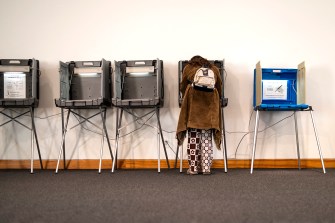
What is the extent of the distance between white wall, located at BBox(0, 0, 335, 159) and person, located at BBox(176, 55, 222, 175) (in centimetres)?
55

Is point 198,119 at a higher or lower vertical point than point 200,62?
lower

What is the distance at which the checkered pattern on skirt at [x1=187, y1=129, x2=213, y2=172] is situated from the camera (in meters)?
3.16

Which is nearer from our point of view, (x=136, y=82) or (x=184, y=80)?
(x=184, y=80)

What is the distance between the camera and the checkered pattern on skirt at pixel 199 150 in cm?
316

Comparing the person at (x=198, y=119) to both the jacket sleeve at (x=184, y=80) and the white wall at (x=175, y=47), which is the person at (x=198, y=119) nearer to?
the jacket sleeve at (x=184, y=80)

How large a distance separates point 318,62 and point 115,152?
233 centimetres

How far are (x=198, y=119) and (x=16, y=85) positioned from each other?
6.41ft

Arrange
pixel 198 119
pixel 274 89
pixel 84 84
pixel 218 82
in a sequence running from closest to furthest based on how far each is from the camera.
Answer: pixel 198 119
pixel 218 82
pixel 274 89
pixel 84 84

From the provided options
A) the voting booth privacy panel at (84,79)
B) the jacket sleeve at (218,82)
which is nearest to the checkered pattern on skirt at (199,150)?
the jacket sleeve at (218,82)

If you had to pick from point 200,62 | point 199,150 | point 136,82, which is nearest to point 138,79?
point 136,82

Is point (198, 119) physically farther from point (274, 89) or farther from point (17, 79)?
point (17, 79)

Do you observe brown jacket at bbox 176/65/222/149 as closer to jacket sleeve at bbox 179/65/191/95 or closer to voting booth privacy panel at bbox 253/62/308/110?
jacket sleeve at bbox 179/65/191/95

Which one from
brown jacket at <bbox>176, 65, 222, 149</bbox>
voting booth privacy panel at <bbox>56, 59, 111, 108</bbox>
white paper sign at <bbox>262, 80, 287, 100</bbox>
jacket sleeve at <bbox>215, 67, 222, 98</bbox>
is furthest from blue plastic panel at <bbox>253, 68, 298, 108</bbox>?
voting booth privacy panel at <bbox>56, 59, 111, 108</bbox>

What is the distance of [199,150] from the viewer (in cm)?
320
